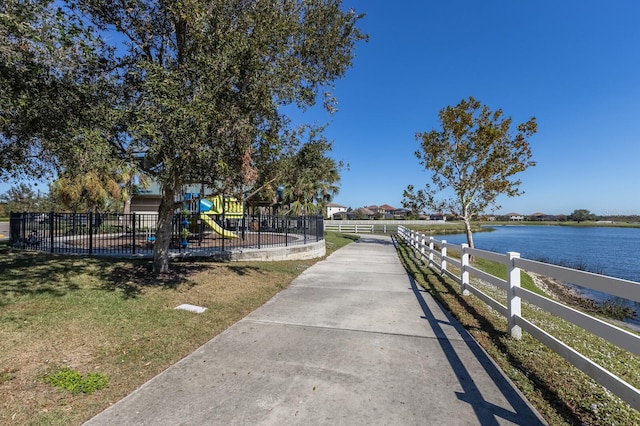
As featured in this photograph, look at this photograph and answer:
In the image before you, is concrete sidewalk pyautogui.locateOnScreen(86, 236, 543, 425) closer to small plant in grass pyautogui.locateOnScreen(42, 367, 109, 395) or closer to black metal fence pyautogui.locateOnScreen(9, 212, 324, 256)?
small plant in grass pyautogui.locateOnScreen(42, 367, 109, 395)

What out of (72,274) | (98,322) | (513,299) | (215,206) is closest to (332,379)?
(513,299)

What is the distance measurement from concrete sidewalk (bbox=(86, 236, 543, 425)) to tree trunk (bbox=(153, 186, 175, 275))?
3.42 m

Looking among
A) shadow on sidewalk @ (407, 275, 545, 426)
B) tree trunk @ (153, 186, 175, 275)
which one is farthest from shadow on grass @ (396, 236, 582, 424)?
tree trunk @ (153, 186, 175, 275)

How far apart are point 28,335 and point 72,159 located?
4.63 meters

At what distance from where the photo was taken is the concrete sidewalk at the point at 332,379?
119 inches

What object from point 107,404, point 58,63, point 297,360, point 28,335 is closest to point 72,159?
point 58,63

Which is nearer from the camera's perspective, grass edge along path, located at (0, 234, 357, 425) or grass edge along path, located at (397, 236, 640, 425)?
grass edge along path, located at (397, 236, 640, 425)

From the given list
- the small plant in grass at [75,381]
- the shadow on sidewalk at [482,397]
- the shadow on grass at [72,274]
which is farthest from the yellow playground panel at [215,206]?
the shadow on sidewalk at [482,397]

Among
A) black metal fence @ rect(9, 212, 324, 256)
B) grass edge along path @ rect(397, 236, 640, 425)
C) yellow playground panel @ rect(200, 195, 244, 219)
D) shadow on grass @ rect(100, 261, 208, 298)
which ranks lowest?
grass edge along path @ rect(397, 236, 640, 425)

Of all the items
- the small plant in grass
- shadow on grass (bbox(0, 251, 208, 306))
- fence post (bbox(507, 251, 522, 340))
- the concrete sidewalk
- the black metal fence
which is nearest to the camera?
the concrete sidewalk

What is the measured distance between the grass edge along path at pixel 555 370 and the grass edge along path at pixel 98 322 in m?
3.86

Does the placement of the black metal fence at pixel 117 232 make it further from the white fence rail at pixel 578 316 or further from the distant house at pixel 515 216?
the distant house at pixel 515 216

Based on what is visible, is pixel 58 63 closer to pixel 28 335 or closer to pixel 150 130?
pixel 150 130

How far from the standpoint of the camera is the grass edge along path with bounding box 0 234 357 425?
323cm
